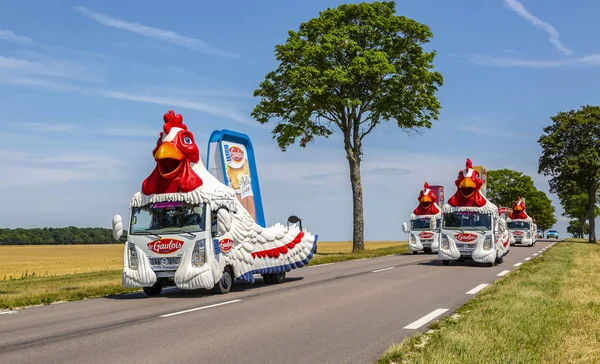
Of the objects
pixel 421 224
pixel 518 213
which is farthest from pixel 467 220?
pixel 518 213

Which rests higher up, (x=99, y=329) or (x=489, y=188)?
(x=489, y=188)

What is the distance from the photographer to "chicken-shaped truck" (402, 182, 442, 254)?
3531 centimetres

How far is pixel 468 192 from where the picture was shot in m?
24.0

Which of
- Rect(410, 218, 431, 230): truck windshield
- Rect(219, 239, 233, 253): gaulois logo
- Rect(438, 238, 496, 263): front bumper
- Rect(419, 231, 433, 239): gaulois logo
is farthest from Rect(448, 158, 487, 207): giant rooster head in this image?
Rect(219, 239, 233, 253): gaulois logo

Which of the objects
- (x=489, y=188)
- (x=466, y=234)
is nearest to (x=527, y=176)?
(x=489, y=188)

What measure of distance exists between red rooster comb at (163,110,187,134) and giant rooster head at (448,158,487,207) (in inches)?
499

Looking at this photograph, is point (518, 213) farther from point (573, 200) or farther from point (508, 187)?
point (508, 187)

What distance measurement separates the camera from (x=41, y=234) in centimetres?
10594

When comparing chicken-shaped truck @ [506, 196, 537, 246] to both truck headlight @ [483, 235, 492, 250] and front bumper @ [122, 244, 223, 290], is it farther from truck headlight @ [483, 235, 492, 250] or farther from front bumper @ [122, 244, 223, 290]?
front bumper @ [122, 244, 223, 290]

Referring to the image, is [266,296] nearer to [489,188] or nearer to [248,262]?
[248,262]

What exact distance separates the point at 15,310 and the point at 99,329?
377 cm

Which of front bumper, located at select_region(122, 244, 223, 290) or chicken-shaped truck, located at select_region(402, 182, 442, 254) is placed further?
chicken-shaped truck, located at select_region(402, 182, 442, 254)

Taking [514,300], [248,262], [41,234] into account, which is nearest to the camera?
[514,300]

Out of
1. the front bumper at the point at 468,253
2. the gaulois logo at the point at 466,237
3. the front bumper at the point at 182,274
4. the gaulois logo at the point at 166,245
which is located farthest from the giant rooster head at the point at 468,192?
the gaulois logo at the point at 166,245
